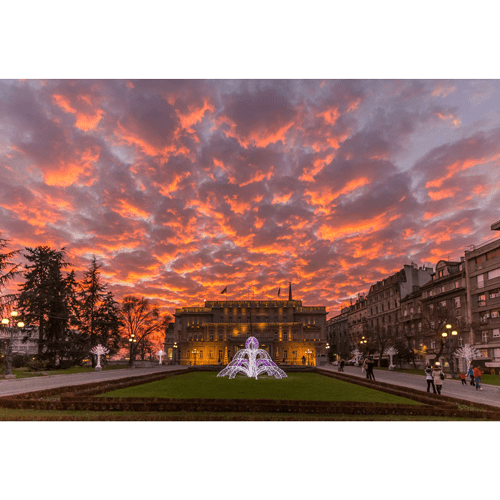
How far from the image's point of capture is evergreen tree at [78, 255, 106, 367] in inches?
2143

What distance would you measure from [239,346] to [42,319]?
48.4 m

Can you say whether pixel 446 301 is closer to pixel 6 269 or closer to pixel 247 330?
pixel 247 330

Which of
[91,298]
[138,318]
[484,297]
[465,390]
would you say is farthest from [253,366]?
[138,318]

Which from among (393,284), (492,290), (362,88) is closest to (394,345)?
(492,290)

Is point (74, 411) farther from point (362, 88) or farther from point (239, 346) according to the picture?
point (239, 346)

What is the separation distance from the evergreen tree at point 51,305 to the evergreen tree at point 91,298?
301 centimetres

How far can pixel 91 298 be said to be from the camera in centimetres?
5794

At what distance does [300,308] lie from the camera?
97.5 meters

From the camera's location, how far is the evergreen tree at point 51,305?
46.9m

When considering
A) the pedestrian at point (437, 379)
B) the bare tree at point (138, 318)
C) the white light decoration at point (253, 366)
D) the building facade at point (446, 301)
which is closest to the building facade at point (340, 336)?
the building facade at point (446, 301)

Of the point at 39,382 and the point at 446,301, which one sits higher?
the point at 446,301

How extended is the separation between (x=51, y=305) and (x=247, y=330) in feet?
169

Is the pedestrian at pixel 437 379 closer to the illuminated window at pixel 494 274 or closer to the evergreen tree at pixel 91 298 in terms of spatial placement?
the illuminated window at pixel 494 274

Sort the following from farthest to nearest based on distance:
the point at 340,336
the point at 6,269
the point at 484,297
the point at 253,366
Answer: the point at 340,336, the point at 484,297, the point at 253,366, the point at 6,269
